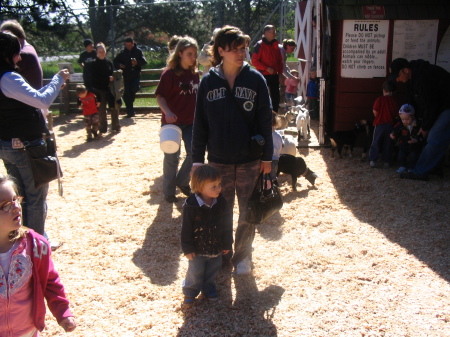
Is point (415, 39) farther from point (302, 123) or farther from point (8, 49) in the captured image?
point (8, 49)

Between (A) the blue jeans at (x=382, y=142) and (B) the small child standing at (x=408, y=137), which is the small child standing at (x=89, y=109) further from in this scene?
(B) the small child standing at (x=408, y=137)

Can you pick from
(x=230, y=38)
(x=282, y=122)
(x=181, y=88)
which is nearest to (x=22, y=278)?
(x=230, y=38)

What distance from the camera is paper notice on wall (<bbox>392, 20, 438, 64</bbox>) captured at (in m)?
7.77

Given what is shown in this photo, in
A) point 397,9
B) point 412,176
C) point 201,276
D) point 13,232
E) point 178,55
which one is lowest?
point 412,176

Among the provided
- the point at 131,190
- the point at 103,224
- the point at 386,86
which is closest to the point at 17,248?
the point at 103,224

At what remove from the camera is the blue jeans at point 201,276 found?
3.48 m

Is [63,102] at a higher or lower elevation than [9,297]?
lower

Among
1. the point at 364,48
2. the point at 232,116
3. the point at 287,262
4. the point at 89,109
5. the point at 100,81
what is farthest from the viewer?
the point at 100,81

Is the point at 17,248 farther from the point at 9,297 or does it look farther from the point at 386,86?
the point at 386,86

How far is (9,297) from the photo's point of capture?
2191 mm

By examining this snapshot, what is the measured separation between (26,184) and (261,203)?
1.99 m

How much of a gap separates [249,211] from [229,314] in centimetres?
77

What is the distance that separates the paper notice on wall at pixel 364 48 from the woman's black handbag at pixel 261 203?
197 inches

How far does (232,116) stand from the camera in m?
3.44
